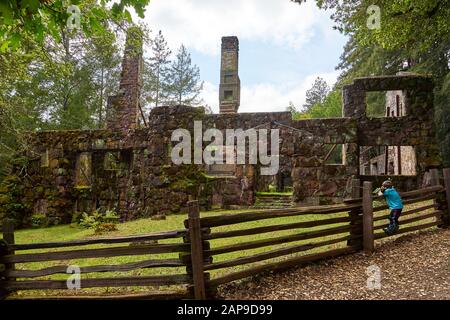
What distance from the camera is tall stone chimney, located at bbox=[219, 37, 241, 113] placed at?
20219 millimetres

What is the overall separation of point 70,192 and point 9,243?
36.0ft

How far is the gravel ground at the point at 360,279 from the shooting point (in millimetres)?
5137

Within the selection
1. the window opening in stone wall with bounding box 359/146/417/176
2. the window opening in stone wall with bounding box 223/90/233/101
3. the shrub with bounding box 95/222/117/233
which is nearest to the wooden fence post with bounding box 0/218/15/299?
the shrub with bounding box 95/222/117/233

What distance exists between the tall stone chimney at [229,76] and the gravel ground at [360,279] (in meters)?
14.3

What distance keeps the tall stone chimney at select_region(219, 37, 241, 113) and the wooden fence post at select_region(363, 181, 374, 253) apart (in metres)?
13.7

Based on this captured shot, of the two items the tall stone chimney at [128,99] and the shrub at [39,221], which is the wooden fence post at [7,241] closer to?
the shrub at [39,221]

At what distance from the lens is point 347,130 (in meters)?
14.3

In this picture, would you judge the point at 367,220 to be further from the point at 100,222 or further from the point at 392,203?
the point at 100,222

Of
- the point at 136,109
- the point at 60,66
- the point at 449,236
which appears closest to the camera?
the point at 449,236

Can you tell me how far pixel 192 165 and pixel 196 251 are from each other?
9.01 m

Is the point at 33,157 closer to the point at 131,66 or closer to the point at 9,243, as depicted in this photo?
the point at 131,66

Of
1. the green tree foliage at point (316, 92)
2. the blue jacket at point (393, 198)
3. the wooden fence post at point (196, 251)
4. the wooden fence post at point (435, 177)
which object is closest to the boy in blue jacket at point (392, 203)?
the blue jacket at point (393, 198)
